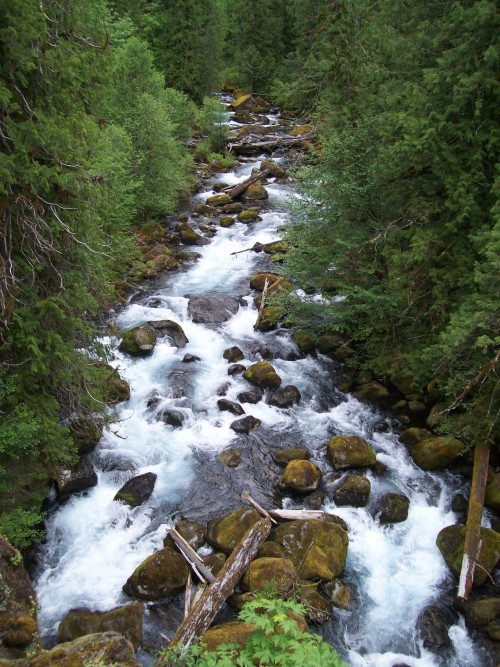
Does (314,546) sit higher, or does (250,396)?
(314,546)

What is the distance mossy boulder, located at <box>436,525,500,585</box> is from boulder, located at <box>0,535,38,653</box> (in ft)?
22.4

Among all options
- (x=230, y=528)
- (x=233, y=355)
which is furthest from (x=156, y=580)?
(x=233, y=355)

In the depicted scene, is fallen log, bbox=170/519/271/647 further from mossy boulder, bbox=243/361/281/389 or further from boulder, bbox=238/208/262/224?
boulder, bbox=238/208/262/224

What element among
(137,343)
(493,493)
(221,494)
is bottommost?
(221,494)

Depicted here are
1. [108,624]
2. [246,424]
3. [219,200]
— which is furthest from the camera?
[219,200]

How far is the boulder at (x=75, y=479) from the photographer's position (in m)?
9.39

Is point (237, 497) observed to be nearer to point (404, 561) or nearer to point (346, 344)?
point (404, 561)

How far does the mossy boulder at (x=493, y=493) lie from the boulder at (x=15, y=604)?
8.13 meters

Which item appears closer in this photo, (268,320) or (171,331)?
(171,331)

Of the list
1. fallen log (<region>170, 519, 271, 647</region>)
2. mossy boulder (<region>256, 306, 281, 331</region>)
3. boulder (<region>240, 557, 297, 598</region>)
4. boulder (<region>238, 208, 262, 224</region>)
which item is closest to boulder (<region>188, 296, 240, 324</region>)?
mossy boulder (<region>256, 306, 281, 331</region>)

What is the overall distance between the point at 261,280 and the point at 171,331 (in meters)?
4.21

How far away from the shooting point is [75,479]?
948 cm

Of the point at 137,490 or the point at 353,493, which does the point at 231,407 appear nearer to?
the point at 137,490

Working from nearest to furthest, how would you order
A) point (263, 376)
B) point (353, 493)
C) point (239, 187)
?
point (353, 493) → point (263, 376) → point (239, 187)
